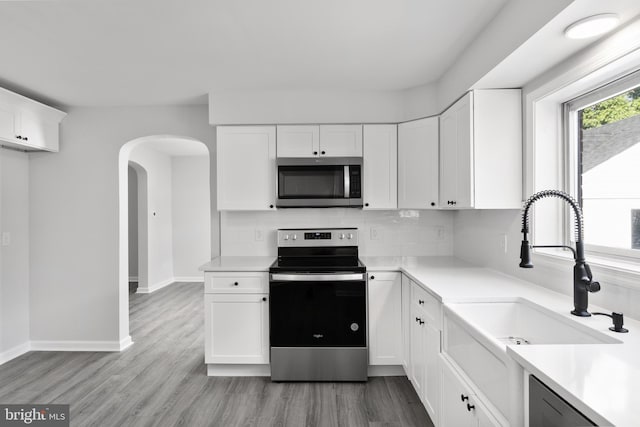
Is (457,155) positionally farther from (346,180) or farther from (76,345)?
(76,345)

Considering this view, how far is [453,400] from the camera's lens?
1.65 m

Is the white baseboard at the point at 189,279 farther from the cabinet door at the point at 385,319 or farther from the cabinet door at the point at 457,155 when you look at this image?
the cabinet door at the point at 457,155

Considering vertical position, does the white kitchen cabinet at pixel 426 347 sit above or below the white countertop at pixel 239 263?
below

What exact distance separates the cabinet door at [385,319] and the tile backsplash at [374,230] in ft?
2.02

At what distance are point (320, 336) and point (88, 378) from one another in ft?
6.27

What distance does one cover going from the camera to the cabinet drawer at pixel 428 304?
1.94 metres

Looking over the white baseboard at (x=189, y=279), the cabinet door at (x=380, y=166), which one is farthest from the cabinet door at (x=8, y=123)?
the white baseboard at (x=189, y=279)

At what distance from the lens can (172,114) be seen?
11.2ft

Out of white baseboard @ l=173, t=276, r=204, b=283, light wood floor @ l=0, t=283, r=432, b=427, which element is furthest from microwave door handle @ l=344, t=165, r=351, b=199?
white baseboard @ l=173, t=276, r=204, b=283

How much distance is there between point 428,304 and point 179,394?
1919 mm

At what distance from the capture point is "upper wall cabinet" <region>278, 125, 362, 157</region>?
3.09 m

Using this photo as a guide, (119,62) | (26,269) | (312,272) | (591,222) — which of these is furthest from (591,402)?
(26,269)

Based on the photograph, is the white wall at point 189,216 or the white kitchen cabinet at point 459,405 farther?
the white wall at point 189,216

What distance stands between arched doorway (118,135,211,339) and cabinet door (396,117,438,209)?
3620mm
